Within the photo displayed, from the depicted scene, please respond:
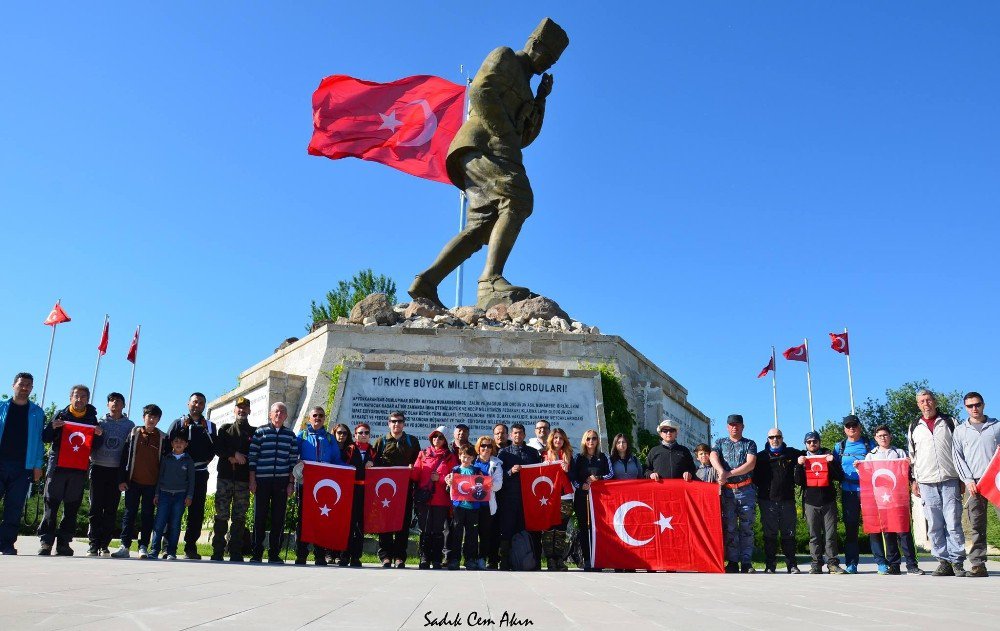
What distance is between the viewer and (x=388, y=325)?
42.6 feet

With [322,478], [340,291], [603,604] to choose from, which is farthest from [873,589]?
[340,291]

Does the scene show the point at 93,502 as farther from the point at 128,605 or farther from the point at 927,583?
the point at 927,583

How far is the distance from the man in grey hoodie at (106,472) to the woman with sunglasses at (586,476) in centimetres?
474

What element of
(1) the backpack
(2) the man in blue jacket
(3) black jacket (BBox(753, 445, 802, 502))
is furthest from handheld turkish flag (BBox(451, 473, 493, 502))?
(2) the man in blue jacket

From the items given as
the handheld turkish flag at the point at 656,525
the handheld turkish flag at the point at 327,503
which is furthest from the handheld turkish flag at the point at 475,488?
the handheld turkish flag at the point at 327,503

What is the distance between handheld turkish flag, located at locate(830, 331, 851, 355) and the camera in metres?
27.9

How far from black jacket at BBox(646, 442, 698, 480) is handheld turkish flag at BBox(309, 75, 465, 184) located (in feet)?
32.5

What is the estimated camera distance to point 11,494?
786cm

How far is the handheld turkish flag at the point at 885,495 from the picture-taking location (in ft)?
29.1

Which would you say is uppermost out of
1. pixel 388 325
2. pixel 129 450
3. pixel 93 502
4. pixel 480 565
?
pixel 388 325

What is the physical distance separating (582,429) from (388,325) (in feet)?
11.5

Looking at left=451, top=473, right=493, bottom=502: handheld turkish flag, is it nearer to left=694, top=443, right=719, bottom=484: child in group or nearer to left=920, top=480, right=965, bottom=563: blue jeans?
left=694, top=443, right=719, bottom=484: child in group

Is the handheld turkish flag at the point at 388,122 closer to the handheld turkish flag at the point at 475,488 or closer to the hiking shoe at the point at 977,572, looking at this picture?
the handheld turkish flag at the point at 475,488

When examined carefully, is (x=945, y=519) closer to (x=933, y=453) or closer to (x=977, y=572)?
(x=977, y=572)
